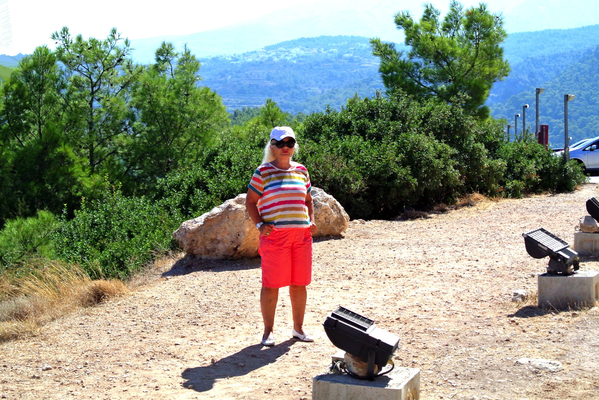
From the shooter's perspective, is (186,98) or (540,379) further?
(186,98)

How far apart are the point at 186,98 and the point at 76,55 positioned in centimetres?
381

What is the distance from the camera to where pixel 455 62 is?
21953mm

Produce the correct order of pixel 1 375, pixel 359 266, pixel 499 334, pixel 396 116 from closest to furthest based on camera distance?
pixel 1 375 → pixel 499 334 → pixel 359 266 → pixel 396 116

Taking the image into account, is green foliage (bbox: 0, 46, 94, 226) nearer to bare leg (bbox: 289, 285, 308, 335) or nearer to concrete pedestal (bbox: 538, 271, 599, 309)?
bare leg (bbox: 289, 285, 308, 335)

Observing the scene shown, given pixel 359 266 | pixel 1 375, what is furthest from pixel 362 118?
pixel 1 375

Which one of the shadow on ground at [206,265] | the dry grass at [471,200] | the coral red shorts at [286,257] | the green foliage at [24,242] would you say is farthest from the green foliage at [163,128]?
the coral red shorts at [286,257]

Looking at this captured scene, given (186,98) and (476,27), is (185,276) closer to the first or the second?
(186,98)

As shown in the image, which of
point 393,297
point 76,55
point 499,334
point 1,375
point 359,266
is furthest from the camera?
point 76,55

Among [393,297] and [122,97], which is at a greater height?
[122,97]

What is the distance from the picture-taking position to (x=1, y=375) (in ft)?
Answer: 14.9

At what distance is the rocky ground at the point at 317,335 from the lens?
13.3ft

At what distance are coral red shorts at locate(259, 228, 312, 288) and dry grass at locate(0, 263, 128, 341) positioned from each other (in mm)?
2413

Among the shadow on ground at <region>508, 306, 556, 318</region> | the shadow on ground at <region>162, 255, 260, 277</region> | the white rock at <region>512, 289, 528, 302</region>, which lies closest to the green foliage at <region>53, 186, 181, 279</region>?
the shadow on ground at <region>162, 255, 260, 277</region>

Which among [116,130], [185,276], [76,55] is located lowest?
[185,276]
